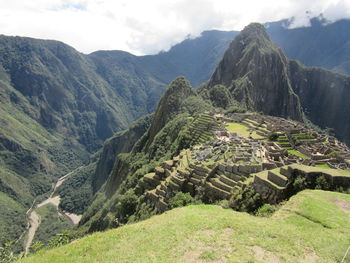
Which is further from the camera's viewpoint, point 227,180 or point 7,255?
point 227,180

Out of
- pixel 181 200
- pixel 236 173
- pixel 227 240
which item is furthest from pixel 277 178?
pixel 181 200

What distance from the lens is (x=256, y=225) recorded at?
14.2 meters

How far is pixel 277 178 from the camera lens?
21.9m

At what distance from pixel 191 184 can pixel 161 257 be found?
22.8 meters

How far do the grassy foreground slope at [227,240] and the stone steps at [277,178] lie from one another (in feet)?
15.8

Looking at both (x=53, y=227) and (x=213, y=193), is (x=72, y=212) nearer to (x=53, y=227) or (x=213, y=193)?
(x=53, y=227)

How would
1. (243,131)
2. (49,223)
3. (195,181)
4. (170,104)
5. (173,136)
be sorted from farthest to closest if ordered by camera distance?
(49,223) → (170,104) → (173,136) → (243,131) → (195,181)

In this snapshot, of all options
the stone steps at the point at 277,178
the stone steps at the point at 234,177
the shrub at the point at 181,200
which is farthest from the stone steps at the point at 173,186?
the stone steps at the point at 277,178

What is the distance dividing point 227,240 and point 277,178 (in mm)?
11117

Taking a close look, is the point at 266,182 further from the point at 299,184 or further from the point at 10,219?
the point at 10,219

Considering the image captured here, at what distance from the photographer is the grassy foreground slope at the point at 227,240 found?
11656 mm

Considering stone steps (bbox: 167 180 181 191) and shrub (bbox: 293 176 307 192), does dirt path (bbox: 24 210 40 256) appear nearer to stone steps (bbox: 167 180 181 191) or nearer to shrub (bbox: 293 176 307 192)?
stone steps (bbox: 167 180 181 191)

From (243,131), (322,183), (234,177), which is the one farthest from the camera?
(243,131)

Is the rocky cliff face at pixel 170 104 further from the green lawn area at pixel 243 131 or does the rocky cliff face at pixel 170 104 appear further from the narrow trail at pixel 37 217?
the narrow trail at pixel 37 217
